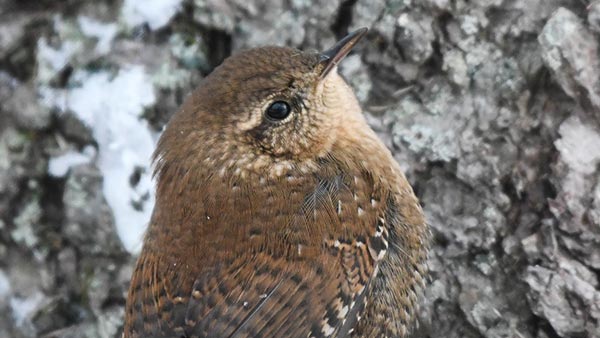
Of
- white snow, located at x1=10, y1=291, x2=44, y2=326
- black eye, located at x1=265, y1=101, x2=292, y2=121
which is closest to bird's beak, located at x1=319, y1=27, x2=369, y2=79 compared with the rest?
black eye, located at x1=265, y1=101, x2=292, y2=121

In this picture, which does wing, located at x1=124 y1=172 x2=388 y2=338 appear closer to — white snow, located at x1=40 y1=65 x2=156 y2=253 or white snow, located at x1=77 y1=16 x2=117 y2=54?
white snow, located at x1=40 y1=65 x2=156 y2=253

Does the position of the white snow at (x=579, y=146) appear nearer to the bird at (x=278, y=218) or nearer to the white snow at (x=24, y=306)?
the bird at (x=278, y=218)

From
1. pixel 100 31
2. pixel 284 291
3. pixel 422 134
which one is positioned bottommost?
pixel 284 291

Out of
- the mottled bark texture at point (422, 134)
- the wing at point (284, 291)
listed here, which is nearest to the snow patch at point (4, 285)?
the mottled bark texture at point (422, 134)

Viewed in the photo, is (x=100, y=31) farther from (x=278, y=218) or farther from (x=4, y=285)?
(x=278, y=218)

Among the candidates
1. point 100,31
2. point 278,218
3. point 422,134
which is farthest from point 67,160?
point 422,134

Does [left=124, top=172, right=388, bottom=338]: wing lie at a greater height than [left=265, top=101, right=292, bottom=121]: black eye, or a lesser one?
lesser
